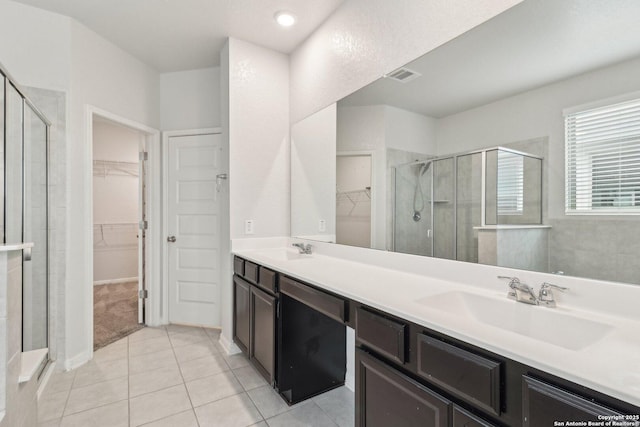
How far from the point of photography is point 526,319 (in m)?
1.08

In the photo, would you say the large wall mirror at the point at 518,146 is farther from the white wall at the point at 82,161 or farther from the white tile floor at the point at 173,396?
the white wall at the point at 82,161

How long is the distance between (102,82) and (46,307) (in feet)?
6.22

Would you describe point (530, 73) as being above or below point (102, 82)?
below

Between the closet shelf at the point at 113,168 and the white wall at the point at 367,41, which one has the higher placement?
the white wall at the point at 367,41

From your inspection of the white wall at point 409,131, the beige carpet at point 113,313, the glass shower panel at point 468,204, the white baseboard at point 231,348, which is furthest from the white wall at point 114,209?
the glass shower panel at point 468,204

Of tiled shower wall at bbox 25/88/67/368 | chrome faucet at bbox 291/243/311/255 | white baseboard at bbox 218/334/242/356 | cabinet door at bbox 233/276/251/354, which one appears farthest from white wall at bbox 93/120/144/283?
chrome faucet at bbox 291/243/311/255

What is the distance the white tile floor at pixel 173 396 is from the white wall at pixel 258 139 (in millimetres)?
1086

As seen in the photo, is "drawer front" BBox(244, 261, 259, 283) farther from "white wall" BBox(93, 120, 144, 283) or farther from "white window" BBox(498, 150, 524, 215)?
"white wall" BBox(93, 120, 144, 283)

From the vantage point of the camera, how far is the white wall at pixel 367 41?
1471mm

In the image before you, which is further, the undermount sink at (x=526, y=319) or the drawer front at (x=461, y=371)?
the undermount sink at (x=526, y=319)

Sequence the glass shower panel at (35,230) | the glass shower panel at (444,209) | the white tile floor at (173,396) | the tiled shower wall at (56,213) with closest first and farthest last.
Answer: the glass shower panel at (444,209) → the white tile floor at (173,396) → the glass shower panel at (35,230) → the tiled shower wall at (56,213)

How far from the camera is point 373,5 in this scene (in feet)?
6.27

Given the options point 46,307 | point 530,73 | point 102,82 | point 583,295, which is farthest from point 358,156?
point 46,307

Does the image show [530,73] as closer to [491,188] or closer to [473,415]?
[491,188]
